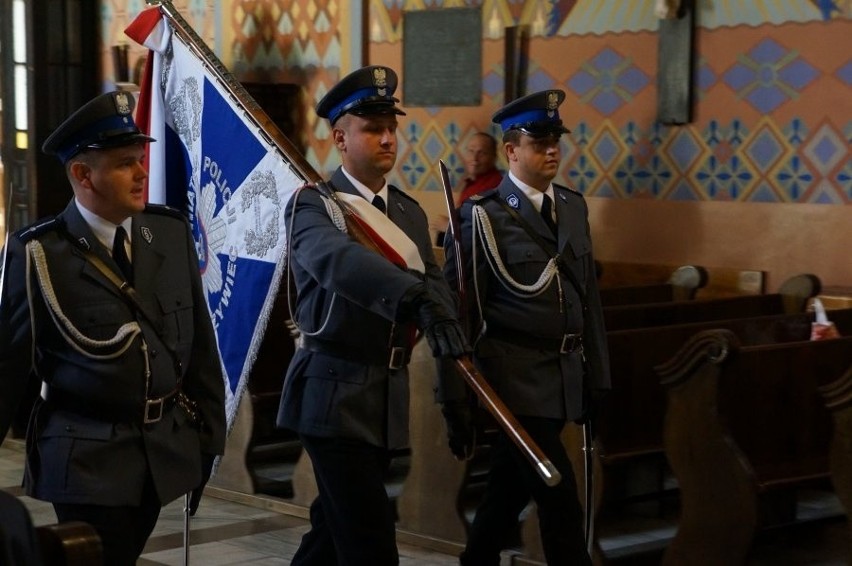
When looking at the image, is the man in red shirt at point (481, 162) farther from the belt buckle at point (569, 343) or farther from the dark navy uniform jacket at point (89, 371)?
the dark navy uniform jacket at point (89, 371)

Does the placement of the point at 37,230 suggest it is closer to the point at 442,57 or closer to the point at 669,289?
the point at 669,289

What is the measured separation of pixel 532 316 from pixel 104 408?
1385 millimetres

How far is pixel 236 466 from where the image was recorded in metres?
5.70

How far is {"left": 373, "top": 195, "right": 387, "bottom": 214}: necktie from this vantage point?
3.36 m

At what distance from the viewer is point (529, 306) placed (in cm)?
383

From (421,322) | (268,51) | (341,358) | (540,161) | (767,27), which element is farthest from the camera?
(268,51)

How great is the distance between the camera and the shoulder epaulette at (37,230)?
2.78 m

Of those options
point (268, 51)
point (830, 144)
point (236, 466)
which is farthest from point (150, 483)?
point (268, 51)

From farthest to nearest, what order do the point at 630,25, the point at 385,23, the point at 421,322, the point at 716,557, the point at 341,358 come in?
the point at 385,23 < the point at 630,25 < the point at 716,557 < the point at 341,358 < the point at 421,322

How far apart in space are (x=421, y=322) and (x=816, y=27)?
Result: 360cm

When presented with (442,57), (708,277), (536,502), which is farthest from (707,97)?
(536,502)

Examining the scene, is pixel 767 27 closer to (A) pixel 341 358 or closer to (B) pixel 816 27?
(B) pixel 816 27

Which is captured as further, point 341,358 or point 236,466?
point 236,466

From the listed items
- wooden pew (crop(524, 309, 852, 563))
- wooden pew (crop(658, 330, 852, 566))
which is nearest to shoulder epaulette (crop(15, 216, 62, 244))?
wooden pew (crop(658, 330, 852, 566))
